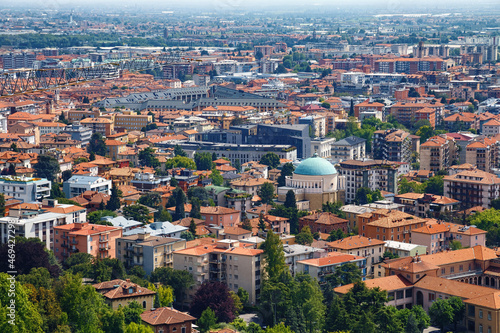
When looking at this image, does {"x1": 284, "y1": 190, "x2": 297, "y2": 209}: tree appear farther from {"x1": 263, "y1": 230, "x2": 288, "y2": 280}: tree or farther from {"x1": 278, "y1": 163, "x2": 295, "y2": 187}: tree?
{"x1": 263, "y1": 230, "x2": 288, "y2": 280}: tree

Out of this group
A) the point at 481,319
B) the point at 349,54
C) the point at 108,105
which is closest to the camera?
the point at 481,319

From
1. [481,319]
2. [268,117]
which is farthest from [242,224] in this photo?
[268,117]

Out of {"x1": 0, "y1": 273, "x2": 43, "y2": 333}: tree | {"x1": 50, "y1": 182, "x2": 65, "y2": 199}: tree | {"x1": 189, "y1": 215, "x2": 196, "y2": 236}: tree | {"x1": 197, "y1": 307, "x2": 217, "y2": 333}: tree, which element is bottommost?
{"x1": 197, "y1": 307, "x2": 217, "y2": 333}: tree

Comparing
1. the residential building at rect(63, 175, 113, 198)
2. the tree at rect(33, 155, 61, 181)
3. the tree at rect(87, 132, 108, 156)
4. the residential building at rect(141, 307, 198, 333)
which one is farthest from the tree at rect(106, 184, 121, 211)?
the tree at rect(87, 132, 108, 156)

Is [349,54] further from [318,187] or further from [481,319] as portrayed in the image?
[481,319]

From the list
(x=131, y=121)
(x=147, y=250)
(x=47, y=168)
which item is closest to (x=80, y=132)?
(x=131, y=121)

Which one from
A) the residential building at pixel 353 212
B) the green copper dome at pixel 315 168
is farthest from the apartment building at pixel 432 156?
the residential building at pixel 353 212
